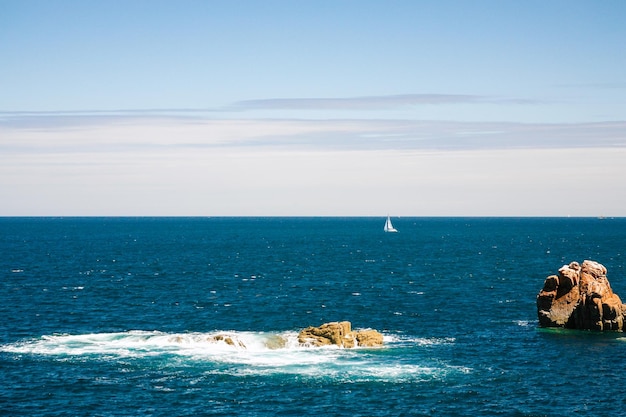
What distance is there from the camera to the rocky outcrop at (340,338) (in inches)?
3278

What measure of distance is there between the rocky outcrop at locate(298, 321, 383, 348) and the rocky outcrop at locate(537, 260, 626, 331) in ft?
88.3

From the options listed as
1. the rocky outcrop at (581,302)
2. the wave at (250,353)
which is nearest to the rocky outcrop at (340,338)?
the wave at (250,353)

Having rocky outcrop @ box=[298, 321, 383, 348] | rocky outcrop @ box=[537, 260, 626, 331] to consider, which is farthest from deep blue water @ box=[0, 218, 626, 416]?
rocky outcrop @ box=[537, 260, 626, 331]

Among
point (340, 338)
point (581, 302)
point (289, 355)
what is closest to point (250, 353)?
point (289, 355)

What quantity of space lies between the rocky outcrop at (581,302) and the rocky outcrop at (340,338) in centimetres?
2691

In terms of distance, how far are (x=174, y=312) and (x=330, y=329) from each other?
121 ft

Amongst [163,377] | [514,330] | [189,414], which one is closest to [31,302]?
[163,377]

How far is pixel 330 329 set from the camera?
3314 inches

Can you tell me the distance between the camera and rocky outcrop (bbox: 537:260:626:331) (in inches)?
3620

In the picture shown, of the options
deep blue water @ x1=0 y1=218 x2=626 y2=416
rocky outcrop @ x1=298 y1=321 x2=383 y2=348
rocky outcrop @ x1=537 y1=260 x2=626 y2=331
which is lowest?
deep blue water @ x1=0 y1=218 x2=626 y2=416

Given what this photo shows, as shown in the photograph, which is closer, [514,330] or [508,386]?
[508,386]

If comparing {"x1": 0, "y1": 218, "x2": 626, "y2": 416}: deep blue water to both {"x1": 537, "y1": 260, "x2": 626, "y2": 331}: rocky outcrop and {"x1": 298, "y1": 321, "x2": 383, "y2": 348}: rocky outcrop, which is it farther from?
{"x1": 537, "y1": 260, "x2": 626, "y2": 331}: rocky outcrop

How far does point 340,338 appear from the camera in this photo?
273 feet

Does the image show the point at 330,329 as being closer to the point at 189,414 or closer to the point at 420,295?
the point at 189,414
